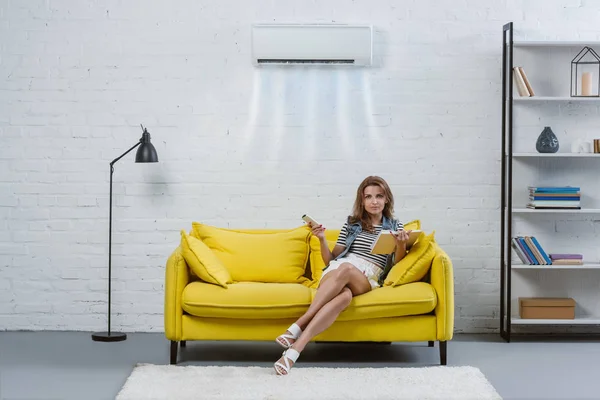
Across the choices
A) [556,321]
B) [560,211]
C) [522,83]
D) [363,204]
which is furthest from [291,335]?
[522,83]

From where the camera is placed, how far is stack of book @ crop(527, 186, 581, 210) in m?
5.40

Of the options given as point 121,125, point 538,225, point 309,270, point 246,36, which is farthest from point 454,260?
point 121,125

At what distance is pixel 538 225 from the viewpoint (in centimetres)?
569

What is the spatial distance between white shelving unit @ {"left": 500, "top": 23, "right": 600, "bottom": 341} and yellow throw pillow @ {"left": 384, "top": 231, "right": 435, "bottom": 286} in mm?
1054

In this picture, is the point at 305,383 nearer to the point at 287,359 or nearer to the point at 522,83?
the point at 287,359

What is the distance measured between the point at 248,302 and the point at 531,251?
2052 millimetres

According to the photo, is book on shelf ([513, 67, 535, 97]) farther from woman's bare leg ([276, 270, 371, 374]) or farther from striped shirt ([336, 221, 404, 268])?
woman's bare leg ([276, 270, 371, 374])

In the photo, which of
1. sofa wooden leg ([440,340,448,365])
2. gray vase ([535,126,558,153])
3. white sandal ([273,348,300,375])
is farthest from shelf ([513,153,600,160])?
white sandal ([273,348,300,375])

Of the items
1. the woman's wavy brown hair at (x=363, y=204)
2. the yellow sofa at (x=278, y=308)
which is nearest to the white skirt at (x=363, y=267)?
the yellow sofa at (x=278, y=308)

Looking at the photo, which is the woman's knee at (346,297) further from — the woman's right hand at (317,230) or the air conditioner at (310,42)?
the air conditioner at (310,42)

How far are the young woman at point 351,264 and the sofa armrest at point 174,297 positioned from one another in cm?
64

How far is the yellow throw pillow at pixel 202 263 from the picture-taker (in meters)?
4.70

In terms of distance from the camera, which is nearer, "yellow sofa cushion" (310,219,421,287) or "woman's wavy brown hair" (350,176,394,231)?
"woman's wavy brown hair" (350,176,394,231)

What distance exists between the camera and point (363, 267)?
4863 millimetres
